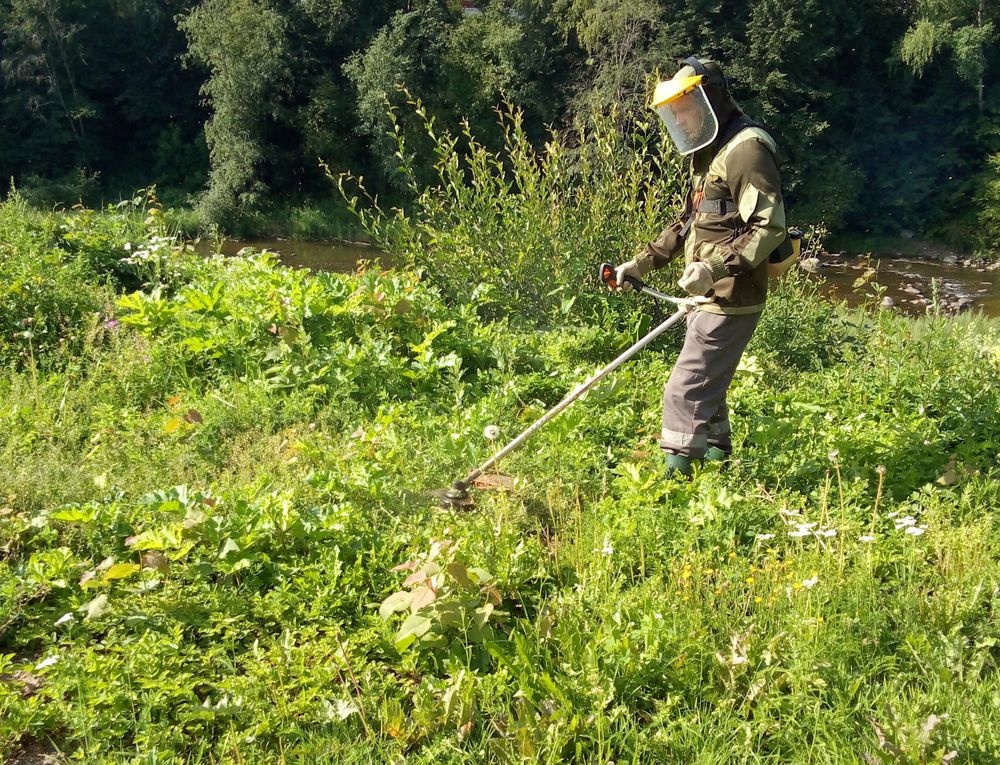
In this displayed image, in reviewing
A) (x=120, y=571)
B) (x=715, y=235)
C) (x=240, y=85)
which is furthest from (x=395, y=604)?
(x=240, y=85)

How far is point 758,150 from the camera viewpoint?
12.4ft

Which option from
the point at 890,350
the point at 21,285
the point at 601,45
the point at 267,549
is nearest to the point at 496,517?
the point at 267,549

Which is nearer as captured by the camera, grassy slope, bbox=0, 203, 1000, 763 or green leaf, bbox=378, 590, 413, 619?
grassy slope, bbox=0, 203, 1000, 763

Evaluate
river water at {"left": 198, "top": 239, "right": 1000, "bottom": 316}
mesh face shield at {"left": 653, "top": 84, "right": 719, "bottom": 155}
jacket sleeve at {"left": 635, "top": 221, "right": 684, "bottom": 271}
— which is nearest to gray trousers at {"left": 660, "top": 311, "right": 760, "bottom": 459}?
jacket sleeve at {"left": 635, "top": 221, "right": 684, "bottom": 271}

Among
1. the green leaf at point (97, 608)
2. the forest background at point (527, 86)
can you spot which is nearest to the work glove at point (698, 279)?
the green leaf at point (97, 608)

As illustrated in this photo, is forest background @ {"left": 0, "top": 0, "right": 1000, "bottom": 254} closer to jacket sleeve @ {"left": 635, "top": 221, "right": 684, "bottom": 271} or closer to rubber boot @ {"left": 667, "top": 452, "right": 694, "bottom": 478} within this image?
jacket sleeve @ {"left": 635, "top": 221, "right": 684, "bottom": 271}

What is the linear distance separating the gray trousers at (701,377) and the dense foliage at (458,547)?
22 cm

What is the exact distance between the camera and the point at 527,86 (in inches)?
1046

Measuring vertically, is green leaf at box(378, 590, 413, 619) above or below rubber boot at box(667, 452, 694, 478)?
above

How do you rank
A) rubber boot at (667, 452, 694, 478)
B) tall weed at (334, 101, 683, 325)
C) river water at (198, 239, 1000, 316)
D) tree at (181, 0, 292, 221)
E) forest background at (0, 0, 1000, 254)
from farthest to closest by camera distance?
1. tree at (181, 0, 292, 221)
2. forest background at (0, 0, 1000, 254)
3. river water at (198, 239, 1000, 316)
4. tall weed at (334, 101, 683, 325)
5. rubber boot at (667, 452, 694, 478)

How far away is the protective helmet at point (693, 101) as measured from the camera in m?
3.81

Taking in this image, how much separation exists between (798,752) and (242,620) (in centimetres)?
205

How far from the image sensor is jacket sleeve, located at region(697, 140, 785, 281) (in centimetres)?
374

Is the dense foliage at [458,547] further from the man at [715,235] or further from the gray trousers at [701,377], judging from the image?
the man at [715,235]
